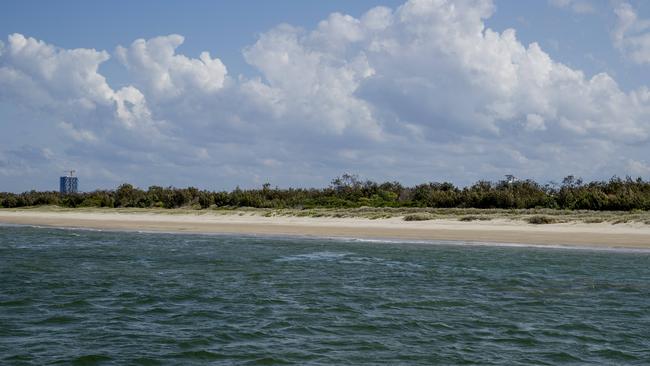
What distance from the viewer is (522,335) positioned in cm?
1053

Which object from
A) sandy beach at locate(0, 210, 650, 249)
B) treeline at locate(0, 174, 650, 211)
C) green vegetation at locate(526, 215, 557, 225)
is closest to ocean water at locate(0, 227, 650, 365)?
sandy beach at locate(0, 210, 650, 249)

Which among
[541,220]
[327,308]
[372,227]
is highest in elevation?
[541,220]

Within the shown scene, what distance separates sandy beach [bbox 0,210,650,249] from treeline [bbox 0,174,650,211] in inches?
213

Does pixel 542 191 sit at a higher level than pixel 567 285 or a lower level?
higher

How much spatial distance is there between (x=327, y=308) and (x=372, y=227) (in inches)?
806

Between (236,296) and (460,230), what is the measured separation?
699 inches

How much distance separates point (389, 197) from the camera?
4738 cm

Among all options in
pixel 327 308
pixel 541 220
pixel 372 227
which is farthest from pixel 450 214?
pixel 327 308

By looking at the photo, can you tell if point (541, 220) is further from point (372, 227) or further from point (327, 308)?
point (327, 308)

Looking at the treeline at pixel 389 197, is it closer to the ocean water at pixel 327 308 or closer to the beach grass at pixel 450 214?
the beach grass at pixel 450 214

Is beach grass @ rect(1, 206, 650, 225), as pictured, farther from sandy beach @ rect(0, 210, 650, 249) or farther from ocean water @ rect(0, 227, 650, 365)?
ocean water @ rect(0, 227, 650, 365)

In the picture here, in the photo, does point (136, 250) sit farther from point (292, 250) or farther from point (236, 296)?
point (236, 296)

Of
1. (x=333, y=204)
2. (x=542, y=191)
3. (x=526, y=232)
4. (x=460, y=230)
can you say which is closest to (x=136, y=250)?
(x=460, y=230)

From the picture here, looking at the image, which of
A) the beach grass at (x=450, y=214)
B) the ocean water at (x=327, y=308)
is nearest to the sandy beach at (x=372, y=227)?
the beach grass at (x=450, y=214)
